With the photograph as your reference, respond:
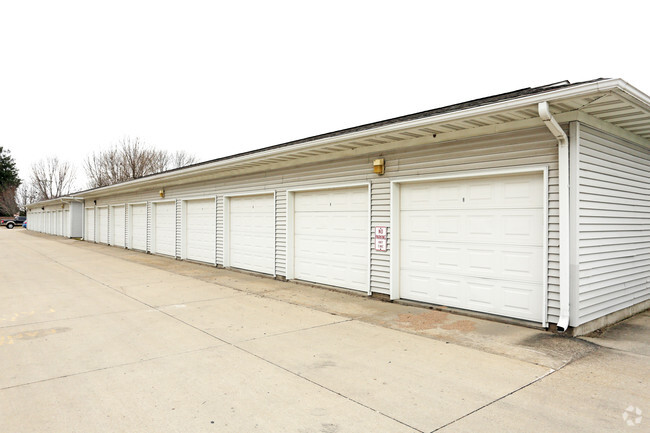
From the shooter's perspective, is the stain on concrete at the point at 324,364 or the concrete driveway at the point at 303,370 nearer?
the concrete driveway at the point at 303,370

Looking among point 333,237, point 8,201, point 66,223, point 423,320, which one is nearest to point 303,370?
point 423,320

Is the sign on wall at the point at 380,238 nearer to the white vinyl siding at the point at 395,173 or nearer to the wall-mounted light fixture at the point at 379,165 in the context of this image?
the white vinyl siding at the point at 395,173

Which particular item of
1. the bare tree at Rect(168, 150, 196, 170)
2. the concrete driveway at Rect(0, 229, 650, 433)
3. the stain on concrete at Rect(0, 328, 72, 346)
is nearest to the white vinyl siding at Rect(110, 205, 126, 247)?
the concrete driveway at Rect(0, 229, 650, 433)

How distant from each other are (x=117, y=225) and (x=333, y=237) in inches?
615

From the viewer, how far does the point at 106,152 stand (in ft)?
126

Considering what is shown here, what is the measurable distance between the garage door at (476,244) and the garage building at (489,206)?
0.02 meters

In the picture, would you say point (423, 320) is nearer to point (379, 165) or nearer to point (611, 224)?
point (379, 165)

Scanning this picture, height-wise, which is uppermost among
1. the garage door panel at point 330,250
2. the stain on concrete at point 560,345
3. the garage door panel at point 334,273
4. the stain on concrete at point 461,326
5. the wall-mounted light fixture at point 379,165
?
the wall-mounted light fixture at point 379,165

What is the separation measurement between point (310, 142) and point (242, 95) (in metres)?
20.4

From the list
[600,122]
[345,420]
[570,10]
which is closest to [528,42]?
[570,10]

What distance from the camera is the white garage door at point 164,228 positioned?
14328mm

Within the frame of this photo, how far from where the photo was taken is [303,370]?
148 inches

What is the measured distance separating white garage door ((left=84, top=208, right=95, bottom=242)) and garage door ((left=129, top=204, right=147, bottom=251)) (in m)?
7.20

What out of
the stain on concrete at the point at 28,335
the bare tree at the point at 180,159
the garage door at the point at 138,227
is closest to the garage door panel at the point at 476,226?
the stain on concrete at the point at 28,335
